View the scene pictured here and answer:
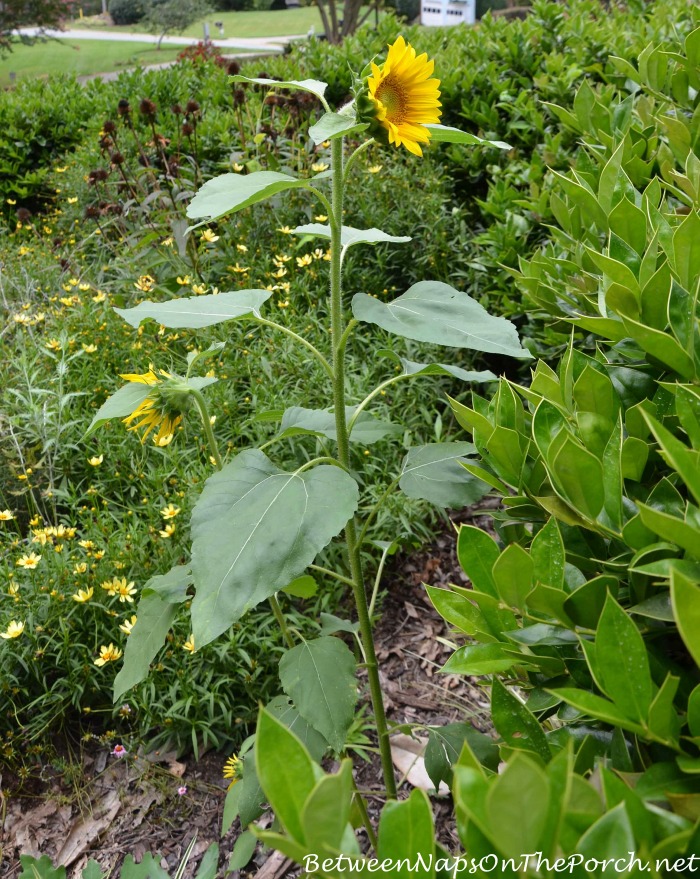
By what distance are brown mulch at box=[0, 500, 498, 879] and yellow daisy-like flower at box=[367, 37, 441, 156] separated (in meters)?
0.89

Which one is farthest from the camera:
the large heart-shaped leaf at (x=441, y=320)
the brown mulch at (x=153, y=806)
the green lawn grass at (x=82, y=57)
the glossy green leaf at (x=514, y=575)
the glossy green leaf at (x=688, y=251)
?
the green lawn grass at (x=82, y=57)

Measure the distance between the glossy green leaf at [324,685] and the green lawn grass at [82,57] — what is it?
26.8 metres

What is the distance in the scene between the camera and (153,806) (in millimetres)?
1913

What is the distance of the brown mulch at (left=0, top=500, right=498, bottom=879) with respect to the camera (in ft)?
5.97

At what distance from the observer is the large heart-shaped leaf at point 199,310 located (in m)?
1.09

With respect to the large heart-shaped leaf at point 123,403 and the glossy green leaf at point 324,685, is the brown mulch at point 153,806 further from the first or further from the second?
the large heart-shaped leaf at point 123,403

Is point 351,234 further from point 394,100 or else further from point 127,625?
point 127,625

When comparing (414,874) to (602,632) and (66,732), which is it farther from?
(66,732)

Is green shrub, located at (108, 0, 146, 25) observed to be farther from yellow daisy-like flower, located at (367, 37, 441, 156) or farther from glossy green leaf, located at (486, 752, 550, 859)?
glossy green leaf, located at (486, 752, 550, 859)

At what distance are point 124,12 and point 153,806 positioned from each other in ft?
140

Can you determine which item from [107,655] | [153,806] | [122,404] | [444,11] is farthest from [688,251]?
[444,11]

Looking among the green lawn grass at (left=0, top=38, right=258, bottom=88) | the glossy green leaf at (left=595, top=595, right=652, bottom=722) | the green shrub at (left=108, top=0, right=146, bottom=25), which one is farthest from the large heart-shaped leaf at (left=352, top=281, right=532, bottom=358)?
the green shrub at (left=108, top=0, right=146, bottom=25)

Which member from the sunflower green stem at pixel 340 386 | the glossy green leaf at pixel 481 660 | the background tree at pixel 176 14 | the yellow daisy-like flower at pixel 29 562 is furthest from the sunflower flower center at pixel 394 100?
the background tree at pixel 176 14

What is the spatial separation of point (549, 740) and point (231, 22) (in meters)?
43.2
